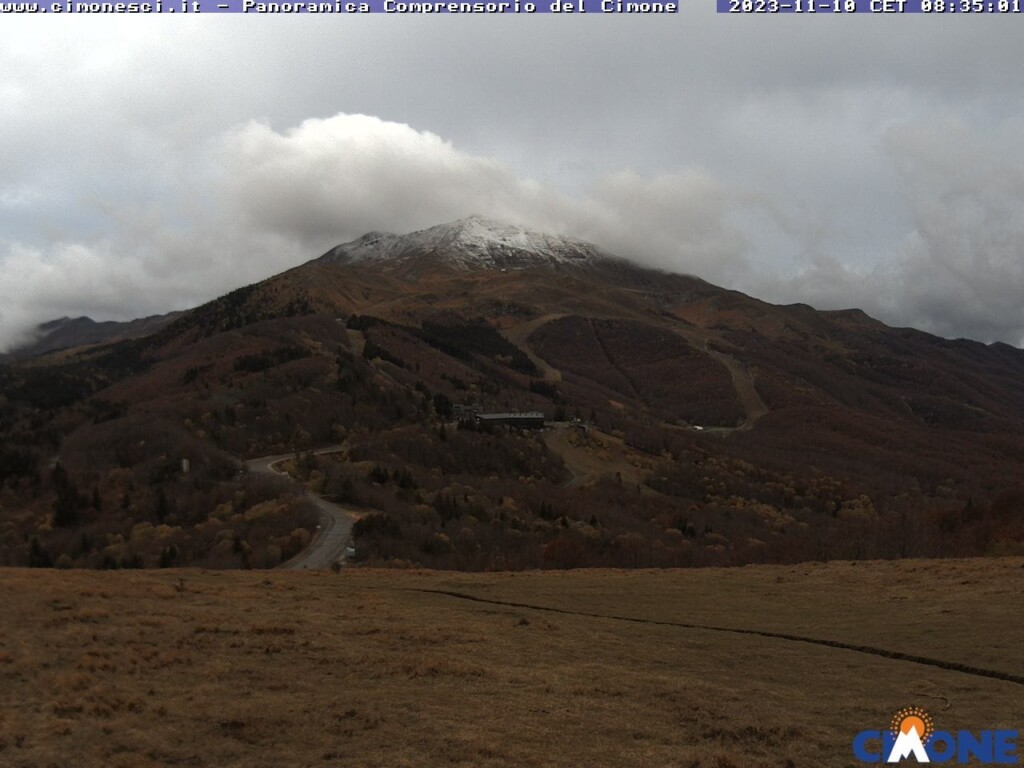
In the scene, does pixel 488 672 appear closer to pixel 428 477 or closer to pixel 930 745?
pixel 930 745

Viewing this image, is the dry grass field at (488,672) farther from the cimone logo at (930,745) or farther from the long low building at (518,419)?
the long low building at (518,419)

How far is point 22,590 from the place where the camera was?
26656mm

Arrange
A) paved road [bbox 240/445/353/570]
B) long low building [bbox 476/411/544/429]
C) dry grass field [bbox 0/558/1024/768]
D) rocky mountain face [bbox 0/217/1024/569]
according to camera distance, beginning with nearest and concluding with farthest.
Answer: dry grass field [bbox 0/558/1024/768], paved road [bbox 240/445/353/570], rocky mountain face [bbox 0/217/1024/569], long low building [bbox 476/411/544/429]

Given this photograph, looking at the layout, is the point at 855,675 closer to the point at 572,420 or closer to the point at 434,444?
the point at 434,444

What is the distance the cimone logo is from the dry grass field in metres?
0.36

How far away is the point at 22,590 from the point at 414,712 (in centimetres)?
2022

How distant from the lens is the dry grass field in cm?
1334

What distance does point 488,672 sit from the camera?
60.0ft

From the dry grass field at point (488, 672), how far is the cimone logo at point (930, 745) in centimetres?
36

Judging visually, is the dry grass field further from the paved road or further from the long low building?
the long low building

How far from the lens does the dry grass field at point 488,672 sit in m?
13.3

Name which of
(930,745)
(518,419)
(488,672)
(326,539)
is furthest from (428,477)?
(930,745)

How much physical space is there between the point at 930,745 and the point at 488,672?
9.96 metres

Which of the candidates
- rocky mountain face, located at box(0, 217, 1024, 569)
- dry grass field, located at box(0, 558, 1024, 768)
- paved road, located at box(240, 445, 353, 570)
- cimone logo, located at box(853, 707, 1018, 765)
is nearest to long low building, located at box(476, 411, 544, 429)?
rocky mountain face, located at box(0, 217, 1024, 569)
